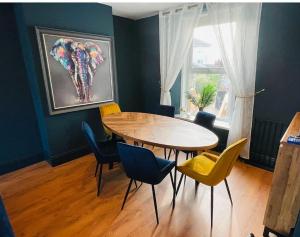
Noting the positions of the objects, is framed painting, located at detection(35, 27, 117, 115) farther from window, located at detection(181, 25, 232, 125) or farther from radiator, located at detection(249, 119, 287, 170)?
radiator, located at detection(249, 119, 287, 170)

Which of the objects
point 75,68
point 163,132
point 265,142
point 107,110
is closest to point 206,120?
point 163,132

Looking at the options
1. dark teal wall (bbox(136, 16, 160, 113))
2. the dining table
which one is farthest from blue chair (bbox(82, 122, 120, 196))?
dark teal wall (bbox(136, 16, 160, 113))

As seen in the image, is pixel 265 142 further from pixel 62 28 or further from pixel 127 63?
pixel 62 28

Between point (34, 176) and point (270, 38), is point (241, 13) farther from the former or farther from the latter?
point (34, 176)

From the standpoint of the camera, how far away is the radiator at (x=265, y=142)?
2.49 m

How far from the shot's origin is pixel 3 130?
257cm

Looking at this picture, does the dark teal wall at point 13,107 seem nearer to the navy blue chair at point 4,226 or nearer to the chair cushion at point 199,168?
the navy blue chair at point 4,226

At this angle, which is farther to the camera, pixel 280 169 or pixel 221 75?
pixel 221 75

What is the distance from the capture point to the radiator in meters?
2.49

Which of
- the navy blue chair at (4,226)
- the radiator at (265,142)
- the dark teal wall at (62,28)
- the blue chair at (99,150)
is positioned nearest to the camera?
the navy blue chair at (4,226)

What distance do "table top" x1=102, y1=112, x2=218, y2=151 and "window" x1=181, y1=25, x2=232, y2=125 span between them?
1162 millimetres

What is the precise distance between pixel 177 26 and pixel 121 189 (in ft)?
9.07

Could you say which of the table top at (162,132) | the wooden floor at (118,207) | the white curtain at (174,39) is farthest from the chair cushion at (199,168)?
the white curtain at (174,39)

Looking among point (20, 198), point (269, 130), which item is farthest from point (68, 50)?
point (269, 130)
